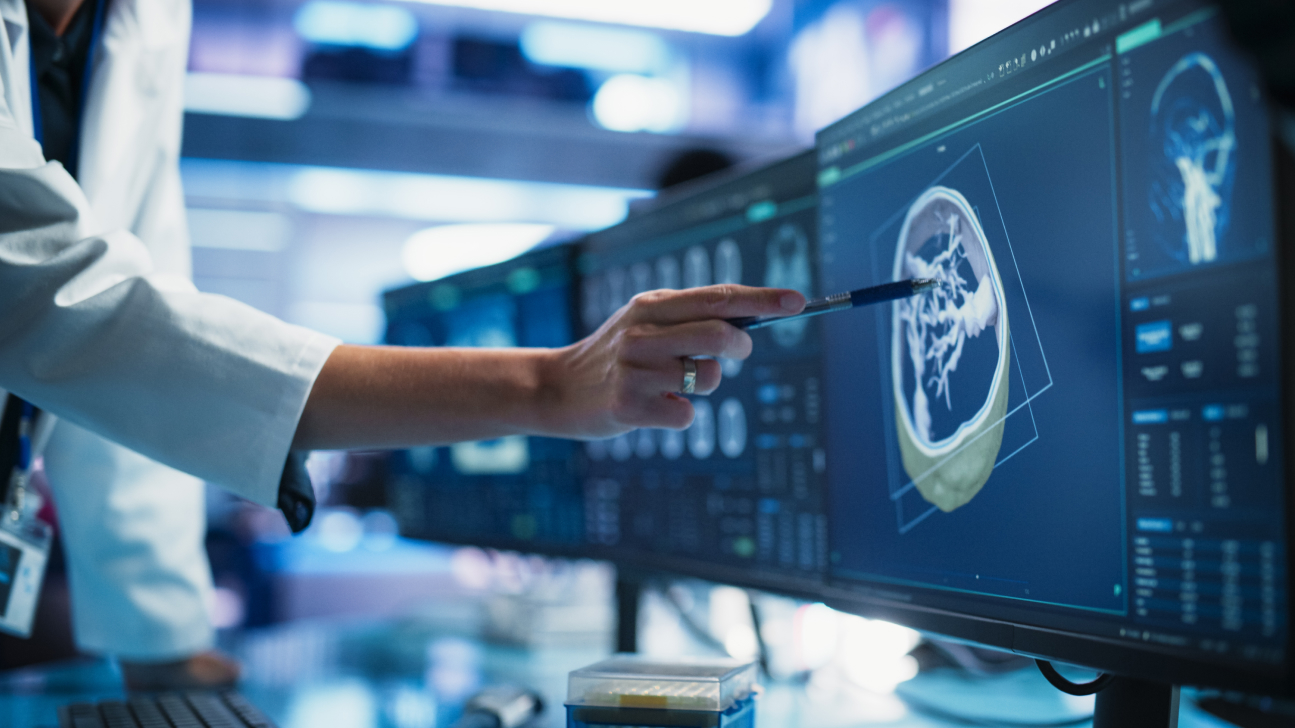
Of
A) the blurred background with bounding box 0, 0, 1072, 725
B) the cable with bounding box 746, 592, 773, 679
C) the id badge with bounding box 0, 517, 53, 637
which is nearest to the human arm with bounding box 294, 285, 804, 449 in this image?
the id badge with bounding box 0, 517, 53, 637

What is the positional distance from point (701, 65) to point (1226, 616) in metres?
3.52

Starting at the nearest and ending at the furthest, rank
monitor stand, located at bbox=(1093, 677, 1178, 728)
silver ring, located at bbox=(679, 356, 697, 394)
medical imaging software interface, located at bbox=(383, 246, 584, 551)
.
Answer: monitor stand, located at bbox=(1093, 677, 1178, 728)
silver ring, located at bbox=(679, 356, 697, 394)
medical imaging software interface, located at bbox=(383, 246, 584, 551)

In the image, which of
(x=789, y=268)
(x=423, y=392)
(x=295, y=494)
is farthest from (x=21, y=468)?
(x=789, y=268)

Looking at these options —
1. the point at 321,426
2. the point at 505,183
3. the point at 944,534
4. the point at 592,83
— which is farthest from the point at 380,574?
the point at 944,534

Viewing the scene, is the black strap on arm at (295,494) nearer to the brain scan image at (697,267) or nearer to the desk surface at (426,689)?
the desk surface at (426,689)

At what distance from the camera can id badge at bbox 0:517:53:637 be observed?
38.8 inches

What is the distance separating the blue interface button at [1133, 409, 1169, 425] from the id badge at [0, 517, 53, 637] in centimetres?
106

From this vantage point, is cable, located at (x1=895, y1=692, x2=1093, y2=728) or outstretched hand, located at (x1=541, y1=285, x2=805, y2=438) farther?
cable, located at (x1=895, y1=692, x2=1093, y2=728)

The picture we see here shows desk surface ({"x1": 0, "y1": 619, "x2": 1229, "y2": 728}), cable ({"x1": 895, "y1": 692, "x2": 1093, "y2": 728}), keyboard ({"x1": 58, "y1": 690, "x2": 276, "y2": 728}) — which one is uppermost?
keyboard ({"x1": 58, "y1": 690, "x2": 276, "y2": 728})

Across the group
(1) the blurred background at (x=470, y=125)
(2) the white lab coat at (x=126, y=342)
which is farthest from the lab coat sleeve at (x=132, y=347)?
(1) the blurred background at (x=470, y=125)

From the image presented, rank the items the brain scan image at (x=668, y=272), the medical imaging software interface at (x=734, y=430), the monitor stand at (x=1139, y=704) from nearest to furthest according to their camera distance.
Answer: the monitor stand at (x=1139, y=704), the medical imaging software interface at (x=734, y=430), the brain scan image at (x=668, y=272)

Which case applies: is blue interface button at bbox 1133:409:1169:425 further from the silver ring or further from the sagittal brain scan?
the silver ring

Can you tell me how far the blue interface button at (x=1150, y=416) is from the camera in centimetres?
53

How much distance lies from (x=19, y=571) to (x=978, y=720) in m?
1.04
